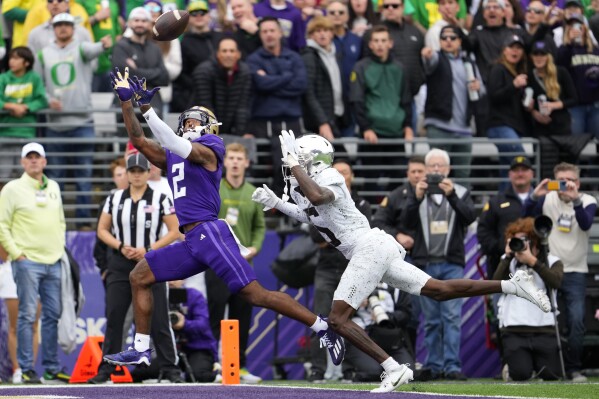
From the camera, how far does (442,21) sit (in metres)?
16.0

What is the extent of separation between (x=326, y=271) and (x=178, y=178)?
11.4 ft

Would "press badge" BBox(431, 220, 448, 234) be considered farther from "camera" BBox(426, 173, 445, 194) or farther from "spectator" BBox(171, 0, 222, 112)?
"spectator" BBox(171, 0, 222, 112)

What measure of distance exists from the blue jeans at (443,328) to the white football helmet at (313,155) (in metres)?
3.36

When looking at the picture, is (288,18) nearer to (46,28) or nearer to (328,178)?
(46,28)

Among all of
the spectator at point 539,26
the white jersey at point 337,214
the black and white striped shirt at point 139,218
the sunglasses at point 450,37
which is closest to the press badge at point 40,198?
the black and white striped shirt at point 139,218

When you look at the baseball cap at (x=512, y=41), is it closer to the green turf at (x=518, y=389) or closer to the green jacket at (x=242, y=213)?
the green jacket at (x=242, y=213)

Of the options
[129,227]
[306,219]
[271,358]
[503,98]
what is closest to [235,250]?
[306,219]

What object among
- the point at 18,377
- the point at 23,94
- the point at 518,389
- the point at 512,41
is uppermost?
the point at 512,41

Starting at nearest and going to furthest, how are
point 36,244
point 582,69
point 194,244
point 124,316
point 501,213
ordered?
point 194,244, point 124,316, point 36,244, point 501,213, point 582,69

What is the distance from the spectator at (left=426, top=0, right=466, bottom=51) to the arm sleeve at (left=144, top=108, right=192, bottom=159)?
21.1 feet

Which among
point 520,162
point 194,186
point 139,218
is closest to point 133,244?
point 139,218

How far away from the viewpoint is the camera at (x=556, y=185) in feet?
42.9

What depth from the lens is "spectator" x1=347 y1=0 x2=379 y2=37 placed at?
16203 millimetres

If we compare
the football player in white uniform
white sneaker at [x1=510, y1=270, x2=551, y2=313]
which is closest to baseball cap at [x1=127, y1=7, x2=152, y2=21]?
the football player in white uniform
